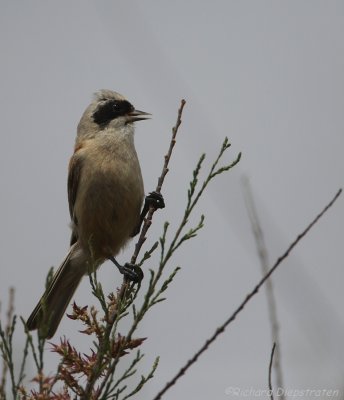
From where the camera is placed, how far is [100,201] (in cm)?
607

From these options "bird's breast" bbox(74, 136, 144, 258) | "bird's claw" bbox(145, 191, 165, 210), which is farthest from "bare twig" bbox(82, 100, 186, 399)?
"bird's breast" bbox(74, 136, 144, 258)

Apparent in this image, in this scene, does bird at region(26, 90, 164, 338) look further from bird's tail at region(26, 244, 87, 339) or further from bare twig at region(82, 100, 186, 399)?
bare twig at region(82, 100, 186, 399)

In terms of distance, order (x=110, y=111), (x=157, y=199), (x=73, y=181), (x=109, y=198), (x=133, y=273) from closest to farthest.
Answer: (x=133, y=273) → (x=157, y=199) → (x=109, y=198) → (x=73, y=181) → (x=110, y=111)

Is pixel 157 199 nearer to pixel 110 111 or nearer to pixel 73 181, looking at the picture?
pixel 73 181

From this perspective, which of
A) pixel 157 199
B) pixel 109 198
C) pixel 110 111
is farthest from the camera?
pixel 110 111

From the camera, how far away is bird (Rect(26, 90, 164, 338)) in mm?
5992

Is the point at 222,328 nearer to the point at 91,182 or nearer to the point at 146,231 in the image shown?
the point at 146,231

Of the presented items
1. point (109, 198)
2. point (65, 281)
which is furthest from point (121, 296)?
point (65, 281)

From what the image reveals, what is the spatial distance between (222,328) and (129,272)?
5.83ft

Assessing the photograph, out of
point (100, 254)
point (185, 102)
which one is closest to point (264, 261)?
point (185, 102)

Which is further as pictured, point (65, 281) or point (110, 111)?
point (110, 111)

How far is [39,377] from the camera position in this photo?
2549 millimetres

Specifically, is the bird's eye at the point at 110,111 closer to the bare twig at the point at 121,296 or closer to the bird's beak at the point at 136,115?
the bird's beak at the point at 136,115

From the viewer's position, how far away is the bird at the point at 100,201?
19.7 feet
